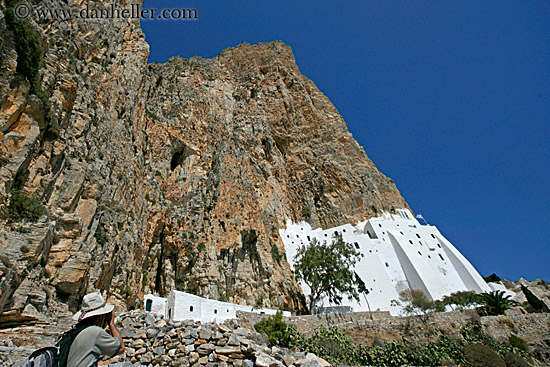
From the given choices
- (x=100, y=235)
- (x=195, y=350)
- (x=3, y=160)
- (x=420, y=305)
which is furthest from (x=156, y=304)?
(x=420, y=305)

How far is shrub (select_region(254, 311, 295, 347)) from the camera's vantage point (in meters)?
18.2

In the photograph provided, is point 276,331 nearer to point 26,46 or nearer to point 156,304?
point 156,304

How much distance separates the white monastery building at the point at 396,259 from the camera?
32438 millimetres

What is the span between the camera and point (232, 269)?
87.9ft

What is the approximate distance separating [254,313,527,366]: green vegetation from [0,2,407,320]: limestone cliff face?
6649mm

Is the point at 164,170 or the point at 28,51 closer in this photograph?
the point at 28,51

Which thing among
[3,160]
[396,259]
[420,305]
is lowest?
[420,305]

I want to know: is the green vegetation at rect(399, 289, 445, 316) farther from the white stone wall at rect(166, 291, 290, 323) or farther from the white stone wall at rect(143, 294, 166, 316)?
the white stone wall at rect(143, 294, 166, 316)

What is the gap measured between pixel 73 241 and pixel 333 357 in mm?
15891

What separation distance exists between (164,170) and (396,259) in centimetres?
2782

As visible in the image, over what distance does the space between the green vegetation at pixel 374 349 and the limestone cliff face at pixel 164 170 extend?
6.65 metres

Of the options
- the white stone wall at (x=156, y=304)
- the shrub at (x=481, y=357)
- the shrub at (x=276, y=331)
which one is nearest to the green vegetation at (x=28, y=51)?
the white stone wall at (x=156, y=304)

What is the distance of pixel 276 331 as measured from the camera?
60.8 ft

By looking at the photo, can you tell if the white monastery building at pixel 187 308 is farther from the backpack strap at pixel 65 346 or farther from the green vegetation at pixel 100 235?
the backpack strap at pixel 65 346
